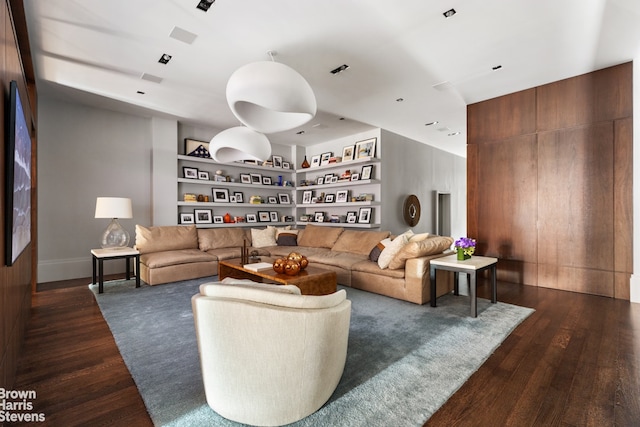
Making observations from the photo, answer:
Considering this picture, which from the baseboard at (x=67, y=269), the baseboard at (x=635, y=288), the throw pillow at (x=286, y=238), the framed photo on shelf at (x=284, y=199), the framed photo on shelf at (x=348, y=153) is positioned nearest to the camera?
the baseboard at (x=635, y=288)

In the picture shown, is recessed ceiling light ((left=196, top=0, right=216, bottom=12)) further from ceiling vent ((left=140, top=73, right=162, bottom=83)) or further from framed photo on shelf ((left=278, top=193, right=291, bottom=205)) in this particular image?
framed photo on shelf ((left=278, top=193, right=291, bottom=205))

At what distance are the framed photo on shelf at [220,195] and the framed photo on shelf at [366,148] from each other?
305cm

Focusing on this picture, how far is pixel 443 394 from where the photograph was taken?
1.80 m

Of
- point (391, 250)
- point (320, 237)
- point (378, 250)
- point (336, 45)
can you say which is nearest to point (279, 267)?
point (391, 250)

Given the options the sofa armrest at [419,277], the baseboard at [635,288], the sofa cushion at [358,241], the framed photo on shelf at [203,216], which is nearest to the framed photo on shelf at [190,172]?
the framed photo on shelf at [203,216]

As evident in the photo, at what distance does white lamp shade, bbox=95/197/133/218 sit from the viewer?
4.36 meters

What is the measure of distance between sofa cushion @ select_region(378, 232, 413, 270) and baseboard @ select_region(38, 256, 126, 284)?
470 cm

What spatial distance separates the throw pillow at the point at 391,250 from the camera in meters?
3.82

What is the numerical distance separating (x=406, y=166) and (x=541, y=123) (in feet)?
10.4

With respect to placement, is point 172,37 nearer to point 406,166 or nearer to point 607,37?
point 607,37

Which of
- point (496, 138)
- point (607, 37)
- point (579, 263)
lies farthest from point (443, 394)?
point (496, 138)

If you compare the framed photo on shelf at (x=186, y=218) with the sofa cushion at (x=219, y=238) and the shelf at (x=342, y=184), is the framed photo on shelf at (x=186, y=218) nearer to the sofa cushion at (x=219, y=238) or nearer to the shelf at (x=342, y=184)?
the sofa cushion at (x=219, y=238)

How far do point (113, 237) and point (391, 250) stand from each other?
4243 mm

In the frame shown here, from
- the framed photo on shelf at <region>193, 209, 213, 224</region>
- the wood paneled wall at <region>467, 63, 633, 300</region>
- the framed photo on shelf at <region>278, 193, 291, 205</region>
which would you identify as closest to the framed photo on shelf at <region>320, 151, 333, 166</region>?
the framed photo on shelf at <region>278, 193, 291, 205</region>
